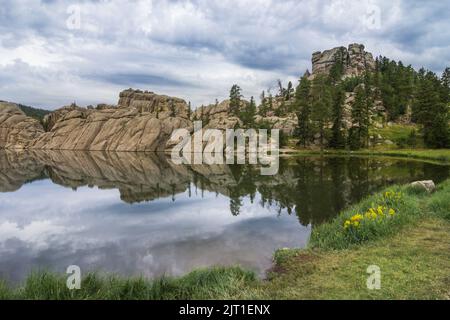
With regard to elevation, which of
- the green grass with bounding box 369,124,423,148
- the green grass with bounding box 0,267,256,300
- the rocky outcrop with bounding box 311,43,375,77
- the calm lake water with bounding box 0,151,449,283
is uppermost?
the rocky outcrop with bounding box 311,43,375,77

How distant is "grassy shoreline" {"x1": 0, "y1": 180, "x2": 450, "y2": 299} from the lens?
8.59 m

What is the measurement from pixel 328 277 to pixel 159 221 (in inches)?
531

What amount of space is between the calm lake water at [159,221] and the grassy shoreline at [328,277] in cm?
204

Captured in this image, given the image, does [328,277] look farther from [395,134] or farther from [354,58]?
[354,58]

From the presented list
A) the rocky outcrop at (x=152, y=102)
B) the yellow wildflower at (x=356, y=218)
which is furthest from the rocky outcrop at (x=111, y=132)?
the yellow wildflower at (x=356, y=218)

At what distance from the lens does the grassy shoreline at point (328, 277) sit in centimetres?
859

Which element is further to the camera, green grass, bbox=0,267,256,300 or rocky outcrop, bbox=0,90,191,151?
rocky outcrop, bbox=0,90,191,151

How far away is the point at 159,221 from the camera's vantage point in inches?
837

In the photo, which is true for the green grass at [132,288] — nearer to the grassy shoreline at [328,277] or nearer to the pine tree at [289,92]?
the grassy shoreline at [328,277]

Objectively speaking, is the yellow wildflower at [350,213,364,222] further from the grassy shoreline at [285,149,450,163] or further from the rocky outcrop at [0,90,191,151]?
the rocky outcrop at [0,90,191,151]

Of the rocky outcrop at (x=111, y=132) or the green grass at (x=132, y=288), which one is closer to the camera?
the green grass at (x=132, y=288)

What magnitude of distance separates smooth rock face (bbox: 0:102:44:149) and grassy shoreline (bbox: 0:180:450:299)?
139 m

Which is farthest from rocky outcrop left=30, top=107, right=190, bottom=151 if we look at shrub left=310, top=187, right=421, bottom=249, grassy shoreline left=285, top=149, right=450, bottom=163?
shrub left=310, top=187, right=421, bottom=249

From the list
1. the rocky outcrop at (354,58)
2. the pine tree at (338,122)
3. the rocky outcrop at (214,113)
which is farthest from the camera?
the rocky outcrop at (354,58)
